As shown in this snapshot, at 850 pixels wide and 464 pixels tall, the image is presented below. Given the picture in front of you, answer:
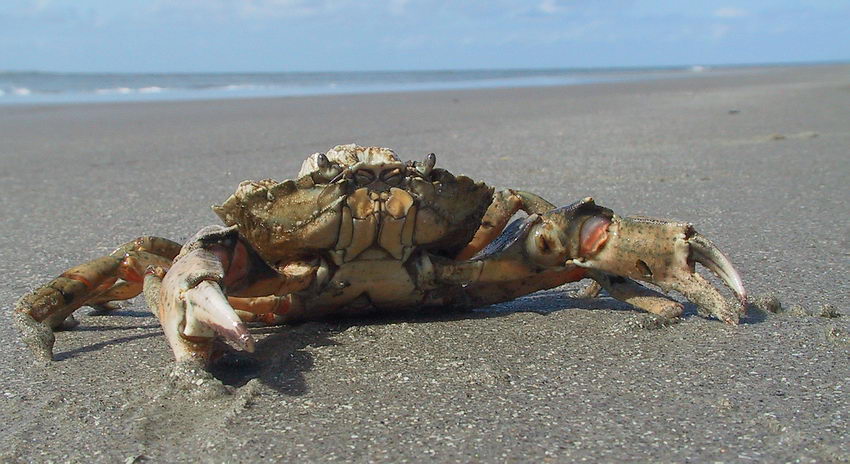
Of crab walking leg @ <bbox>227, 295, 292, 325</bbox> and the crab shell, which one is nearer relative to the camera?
the crab shell

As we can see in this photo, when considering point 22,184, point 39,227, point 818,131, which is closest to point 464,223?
point 39,227

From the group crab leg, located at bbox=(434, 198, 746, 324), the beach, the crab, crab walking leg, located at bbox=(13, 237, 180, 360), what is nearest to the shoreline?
the beach

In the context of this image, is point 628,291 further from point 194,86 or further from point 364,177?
point 194,86

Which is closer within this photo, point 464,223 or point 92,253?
point 464,223

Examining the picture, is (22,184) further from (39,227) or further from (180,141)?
(180,141)

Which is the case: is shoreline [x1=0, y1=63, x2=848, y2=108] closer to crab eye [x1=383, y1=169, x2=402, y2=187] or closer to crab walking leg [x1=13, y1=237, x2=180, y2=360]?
crab walking leg [x1=13, y1=237, x2=180, y2=360]

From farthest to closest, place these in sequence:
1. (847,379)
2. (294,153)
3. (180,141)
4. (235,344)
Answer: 1. (180,141)
2. (294,153)
3. (847,379)
4. (235,344)

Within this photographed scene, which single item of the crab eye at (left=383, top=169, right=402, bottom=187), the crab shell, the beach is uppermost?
the crab eye at (left=383, top=169, right=402, bottom=187)
